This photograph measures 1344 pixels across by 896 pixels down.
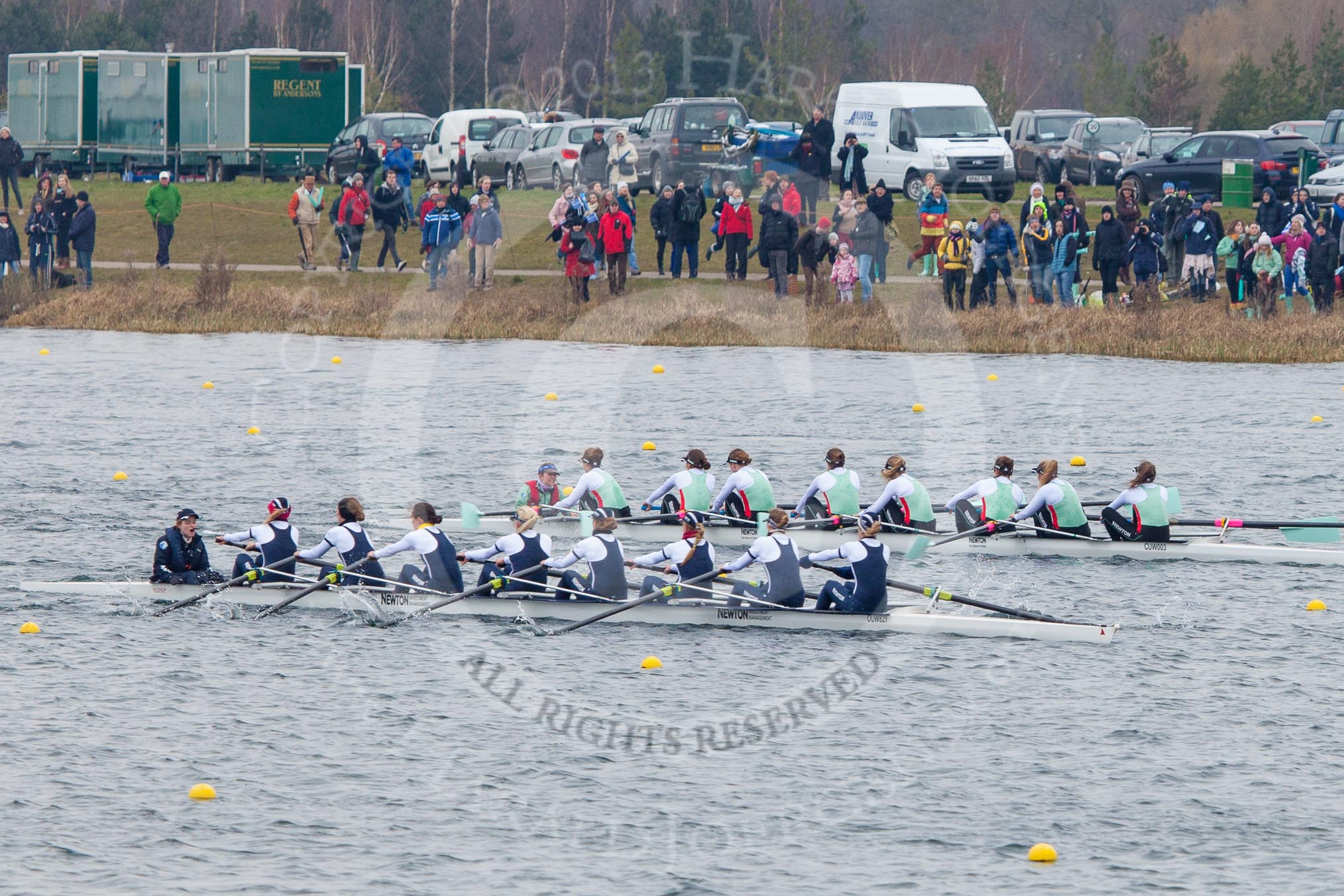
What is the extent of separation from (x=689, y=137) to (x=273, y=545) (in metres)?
23.3

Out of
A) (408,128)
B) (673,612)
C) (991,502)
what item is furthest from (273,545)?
(408,128)

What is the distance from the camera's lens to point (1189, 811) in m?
13.5

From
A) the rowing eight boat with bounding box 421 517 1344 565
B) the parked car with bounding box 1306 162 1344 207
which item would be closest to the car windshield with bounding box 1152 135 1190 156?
the parked car with bounding box 1306 162 1344 207

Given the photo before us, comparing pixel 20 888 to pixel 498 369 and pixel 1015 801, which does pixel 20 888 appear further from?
pixel 498 369

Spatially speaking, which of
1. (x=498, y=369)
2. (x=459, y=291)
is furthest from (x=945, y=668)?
(x=459, y=291)

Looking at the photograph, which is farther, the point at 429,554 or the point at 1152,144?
the point at 1152,144

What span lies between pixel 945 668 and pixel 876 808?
3.47 metres

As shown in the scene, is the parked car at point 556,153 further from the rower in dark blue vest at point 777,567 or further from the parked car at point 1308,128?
the rower in dark blue vest at point 777,567

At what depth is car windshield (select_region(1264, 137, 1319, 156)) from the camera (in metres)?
39.5

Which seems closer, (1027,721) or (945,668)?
(1027,721)

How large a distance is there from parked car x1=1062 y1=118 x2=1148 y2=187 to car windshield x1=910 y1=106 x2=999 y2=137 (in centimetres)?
451

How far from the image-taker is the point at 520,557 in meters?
18.5

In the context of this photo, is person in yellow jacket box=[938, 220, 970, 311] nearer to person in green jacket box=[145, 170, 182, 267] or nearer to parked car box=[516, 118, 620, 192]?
parked car box=[516, 118, 620, 192]

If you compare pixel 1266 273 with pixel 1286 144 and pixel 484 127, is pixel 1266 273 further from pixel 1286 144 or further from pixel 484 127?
pixel 484 127
